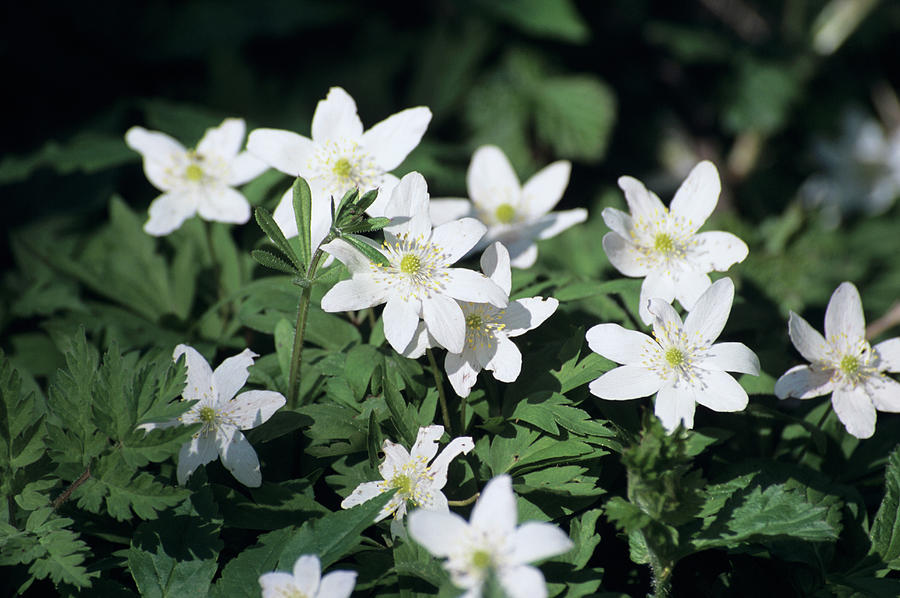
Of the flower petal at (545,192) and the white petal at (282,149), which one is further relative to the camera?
the flower petal at (545,192)

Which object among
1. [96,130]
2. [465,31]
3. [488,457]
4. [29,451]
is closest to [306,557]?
[488,457]

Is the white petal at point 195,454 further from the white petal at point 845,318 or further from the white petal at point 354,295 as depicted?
the white petal at point 845,318

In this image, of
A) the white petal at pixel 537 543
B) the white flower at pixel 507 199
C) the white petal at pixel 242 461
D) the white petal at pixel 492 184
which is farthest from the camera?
the white petal at pixel 492 184

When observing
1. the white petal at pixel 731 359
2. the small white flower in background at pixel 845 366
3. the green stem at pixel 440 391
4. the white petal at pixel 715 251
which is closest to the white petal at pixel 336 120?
the green stem at pixel 440 391

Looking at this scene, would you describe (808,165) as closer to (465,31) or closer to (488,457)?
(465,31)

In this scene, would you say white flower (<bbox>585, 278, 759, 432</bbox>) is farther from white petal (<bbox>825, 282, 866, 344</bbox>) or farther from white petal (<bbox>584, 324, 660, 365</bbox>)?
white petal (<bbox>825, 282, 866, 344</bbox>)

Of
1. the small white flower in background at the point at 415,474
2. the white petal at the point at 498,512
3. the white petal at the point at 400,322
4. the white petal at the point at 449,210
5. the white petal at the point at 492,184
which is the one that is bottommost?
the white petal at the point at 498,512

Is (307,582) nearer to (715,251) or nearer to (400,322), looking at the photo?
(400,322)
